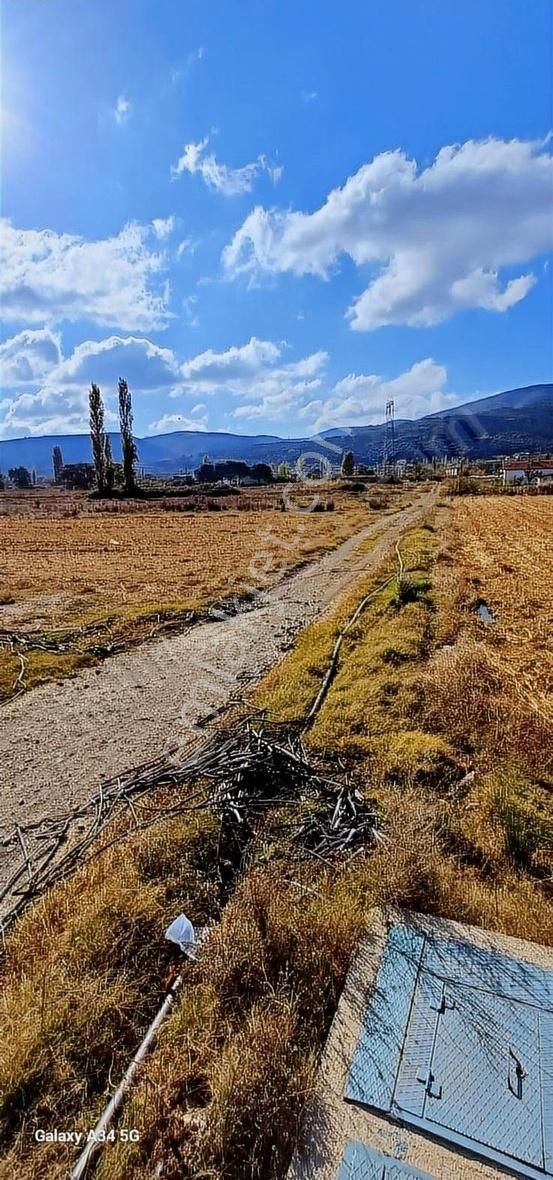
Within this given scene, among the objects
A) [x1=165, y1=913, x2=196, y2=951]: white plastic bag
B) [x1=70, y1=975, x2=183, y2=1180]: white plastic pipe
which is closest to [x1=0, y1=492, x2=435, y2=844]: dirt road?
[x1=165, y1=913, x2=196, y2=951]: white plastic bag

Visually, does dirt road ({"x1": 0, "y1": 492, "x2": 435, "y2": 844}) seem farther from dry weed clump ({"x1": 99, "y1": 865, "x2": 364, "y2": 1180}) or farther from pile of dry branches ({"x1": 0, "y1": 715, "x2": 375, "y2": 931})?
dry weed clump ({"x1": 99, "y1": 865, "x2": 364, "y2": 1180})

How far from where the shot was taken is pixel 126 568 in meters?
16.1

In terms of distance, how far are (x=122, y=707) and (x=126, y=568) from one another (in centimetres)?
Result: 1008

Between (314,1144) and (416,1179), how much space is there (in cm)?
38

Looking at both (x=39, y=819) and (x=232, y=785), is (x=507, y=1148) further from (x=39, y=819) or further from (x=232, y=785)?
(x=39, y=819)

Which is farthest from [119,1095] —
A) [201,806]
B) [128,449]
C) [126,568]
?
[128,449]

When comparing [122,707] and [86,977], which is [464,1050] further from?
[122,707]

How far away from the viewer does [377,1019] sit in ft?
8.36

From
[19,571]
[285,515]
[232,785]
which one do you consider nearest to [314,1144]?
[232,785]

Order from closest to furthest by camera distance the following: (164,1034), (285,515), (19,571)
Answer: (164,1034) < (19,571) < (285,515)

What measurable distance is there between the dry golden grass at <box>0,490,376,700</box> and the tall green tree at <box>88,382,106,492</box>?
72.7 ft

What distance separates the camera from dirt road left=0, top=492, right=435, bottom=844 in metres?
4.96

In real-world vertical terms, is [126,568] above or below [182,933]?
above

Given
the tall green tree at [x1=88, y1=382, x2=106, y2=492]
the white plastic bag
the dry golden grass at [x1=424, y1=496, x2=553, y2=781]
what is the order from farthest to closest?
the tall green tree at [x1=88, y1=382, x2=106, y2=492], the dry golden grass at [x1=424, y1=496, x2=553, y2=781], the white plastic bag
